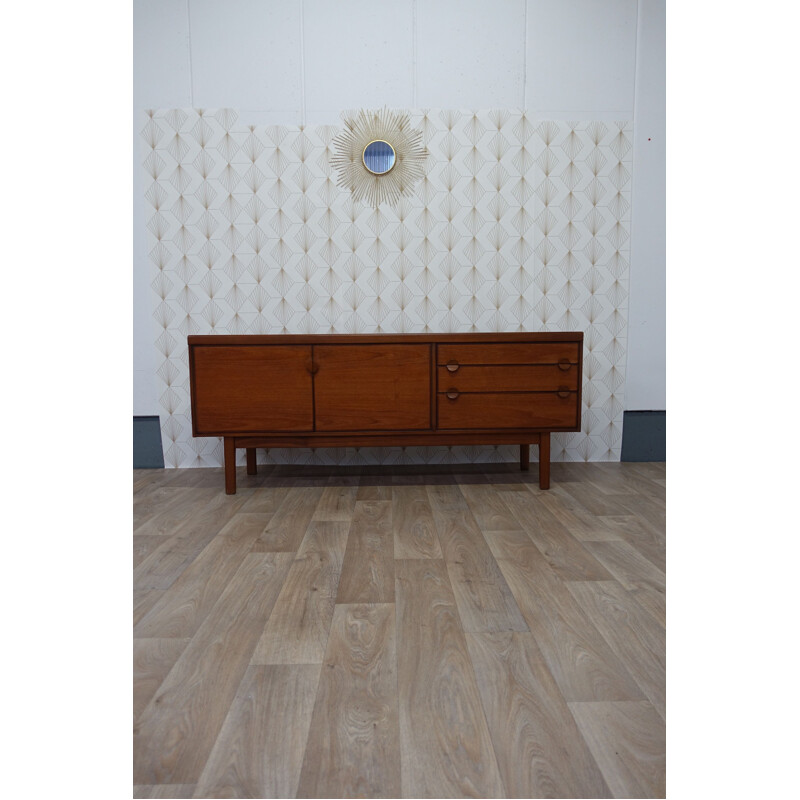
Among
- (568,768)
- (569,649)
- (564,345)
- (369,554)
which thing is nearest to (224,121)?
(564,345)

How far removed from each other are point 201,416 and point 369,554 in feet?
3.78

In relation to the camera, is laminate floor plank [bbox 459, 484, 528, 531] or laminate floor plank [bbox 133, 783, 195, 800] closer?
laminate floor plank [bbox 133, 783, 195, 800]

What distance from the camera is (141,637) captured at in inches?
55.3

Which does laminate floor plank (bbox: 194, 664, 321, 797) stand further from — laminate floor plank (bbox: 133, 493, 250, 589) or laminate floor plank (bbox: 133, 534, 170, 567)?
laminate floor plank (bbox: 133, 534, 170, 567)

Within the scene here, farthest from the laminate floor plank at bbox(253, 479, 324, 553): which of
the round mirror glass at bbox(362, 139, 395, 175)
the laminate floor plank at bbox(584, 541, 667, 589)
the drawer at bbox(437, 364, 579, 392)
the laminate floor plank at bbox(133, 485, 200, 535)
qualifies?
the round mirror glass at bbox(362, 139, 395, 175)

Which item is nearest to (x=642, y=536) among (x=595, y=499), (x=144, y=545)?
(x=595, y=499)

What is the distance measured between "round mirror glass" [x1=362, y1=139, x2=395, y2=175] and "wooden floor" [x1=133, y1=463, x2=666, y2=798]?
1734 mm

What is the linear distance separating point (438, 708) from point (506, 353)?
5.83ft

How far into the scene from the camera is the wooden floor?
96 centimetres

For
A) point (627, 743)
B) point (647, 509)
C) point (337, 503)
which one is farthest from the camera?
point (337, 503)

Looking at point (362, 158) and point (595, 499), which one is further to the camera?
point (362, 158)

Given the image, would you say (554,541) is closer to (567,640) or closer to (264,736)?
(567,640)

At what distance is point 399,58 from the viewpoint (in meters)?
3.02
